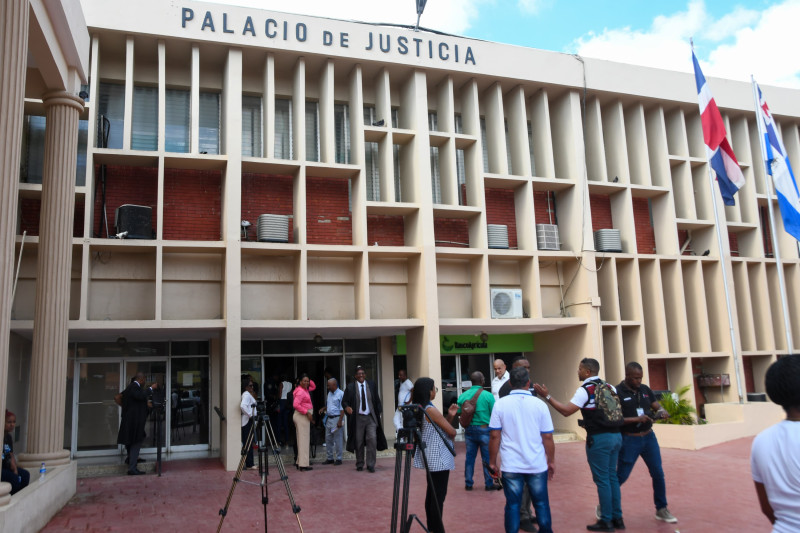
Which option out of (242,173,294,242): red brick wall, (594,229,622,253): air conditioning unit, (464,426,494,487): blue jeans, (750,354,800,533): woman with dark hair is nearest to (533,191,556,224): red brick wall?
(594,229,622,253): air conditioning unit

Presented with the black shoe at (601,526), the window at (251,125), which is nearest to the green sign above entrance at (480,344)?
the window at (251,125)

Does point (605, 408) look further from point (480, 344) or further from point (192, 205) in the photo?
point (192, 205)

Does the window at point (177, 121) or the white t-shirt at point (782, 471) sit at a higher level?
the window at point (177, 121)

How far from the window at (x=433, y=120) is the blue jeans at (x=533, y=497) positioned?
12.3m

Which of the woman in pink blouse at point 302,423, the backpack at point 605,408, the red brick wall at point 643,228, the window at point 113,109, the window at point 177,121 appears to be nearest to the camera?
the backpack at point 605,408

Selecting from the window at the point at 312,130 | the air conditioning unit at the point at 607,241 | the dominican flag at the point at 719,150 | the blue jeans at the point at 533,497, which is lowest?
the blue jeans at the point at 533,497

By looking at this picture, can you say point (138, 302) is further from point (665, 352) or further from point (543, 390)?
point (665, 352)

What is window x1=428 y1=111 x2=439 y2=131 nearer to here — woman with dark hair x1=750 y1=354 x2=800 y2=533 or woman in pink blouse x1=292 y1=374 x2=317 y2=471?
woman in pink blouse x1=292 y1=374 x2=317 y2=471

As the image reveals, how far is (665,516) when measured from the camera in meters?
7.96

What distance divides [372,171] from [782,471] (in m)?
13.8

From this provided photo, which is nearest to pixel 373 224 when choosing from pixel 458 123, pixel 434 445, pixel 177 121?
pixel 458 123

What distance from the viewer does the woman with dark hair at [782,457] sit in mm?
3297

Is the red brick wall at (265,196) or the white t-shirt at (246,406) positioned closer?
the white t-shirt at (246,406)

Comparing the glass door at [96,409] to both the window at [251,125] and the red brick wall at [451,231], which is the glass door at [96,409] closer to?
the window at [251,125]
